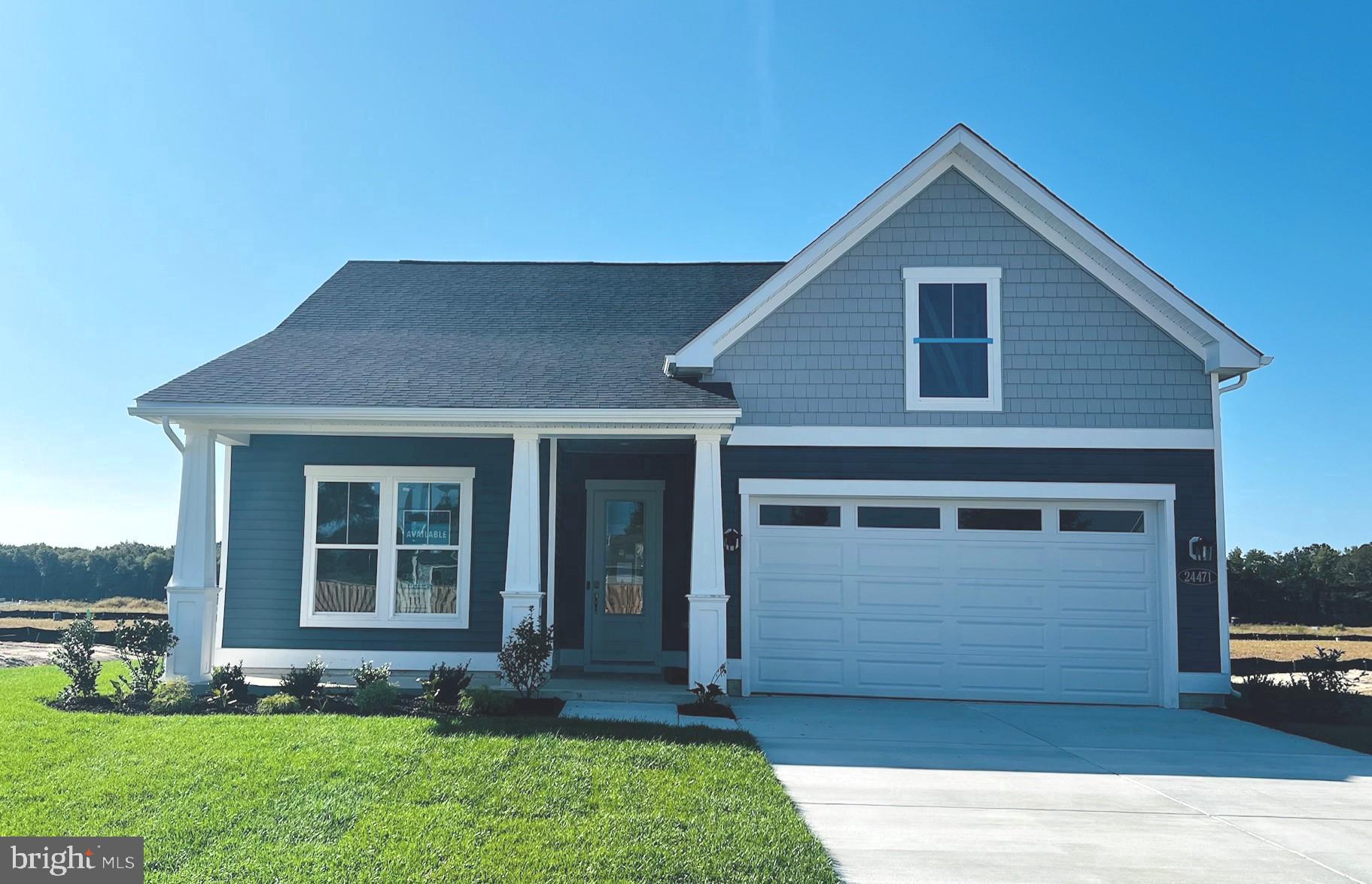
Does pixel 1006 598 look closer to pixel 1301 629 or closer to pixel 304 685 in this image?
pixel 304 685

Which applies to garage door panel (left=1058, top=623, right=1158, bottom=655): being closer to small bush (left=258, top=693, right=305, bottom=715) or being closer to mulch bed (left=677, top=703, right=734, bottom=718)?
mulch bed (left=677, top=703, right=734, bottom=718)

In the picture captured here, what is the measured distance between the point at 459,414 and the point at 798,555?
433cm

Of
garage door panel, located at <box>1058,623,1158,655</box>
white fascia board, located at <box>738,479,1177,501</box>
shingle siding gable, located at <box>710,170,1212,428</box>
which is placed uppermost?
shingle siding gable, located at <box>710,170,1212,428</box>

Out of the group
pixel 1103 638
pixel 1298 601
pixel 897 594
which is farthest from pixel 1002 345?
pixel 1298 601

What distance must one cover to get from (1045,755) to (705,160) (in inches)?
404

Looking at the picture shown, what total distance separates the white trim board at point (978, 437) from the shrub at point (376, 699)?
4717 mm

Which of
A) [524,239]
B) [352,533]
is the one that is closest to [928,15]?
[524,239]

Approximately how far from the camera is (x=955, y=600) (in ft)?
36.3

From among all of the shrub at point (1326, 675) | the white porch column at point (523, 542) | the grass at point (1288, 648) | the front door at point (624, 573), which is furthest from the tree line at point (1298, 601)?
the white porch column at point (523, 542)

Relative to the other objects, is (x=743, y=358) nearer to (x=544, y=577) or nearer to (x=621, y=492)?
(x=621, y=492)

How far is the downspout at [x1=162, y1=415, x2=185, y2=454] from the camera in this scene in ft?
32.5

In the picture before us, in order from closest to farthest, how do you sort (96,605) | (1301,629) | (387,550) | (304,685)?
(304,685) < (387,550) < (1301,629) < (96,605)

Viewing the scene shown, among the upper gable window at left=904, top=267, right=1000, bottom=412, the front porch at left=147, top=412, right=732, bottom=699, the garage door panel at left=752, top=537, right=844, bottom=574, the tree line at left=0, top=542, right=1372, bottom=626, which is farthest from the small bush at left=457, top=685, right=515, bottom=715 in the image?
the tree line at left=0, top=542, right=1372, bottom=626

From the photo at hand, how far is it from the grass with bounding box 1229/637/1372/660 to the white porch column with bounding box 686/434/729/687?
10745mm
